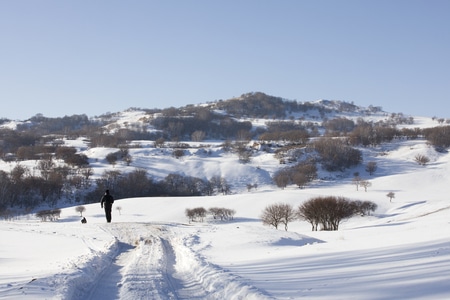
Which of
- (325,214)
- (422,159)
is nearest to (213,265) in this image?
(325,214)

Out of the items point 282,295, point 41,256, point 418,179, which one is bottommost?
point 418,179

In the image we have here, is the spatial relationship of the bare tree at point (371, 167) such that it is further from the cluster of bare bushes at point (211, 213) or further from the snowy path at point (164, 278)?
the snowy path at point (164, 278)

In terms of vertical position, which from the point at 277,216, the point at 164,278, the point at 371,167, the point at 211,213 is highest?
the point at 164,278

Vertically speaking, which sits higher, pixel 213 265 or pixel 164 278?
pixel 164 278

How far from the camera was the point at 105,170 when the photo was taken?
4134 inches

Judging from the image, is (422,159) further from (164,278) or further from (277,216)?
(164,278)

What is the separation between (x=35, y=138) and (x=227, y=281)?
175 metres

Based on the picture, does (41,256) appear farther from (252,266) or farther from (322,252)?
(322,252)

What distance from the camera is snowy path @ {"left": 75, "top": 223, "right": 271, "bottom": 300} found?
21.5ft

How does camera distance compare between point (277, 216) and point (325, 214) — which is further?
point (277, 216)

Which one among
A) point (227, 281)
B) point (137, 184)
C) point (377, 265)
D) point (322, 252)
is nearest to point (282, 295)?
point (227, 281)

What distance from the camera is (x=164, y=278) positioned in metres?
7.68

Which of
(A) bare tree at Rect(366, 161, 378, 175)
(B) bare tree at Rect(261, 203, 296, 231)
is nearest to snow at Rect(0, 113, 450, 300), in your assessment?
(B) bare tree at Rect(261, 203, 296, 231)

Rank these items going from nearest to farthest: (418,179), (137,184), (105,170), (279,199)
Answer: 1. (279,199)
2. (418,179)
3. (137,184)
4. (105,170)
